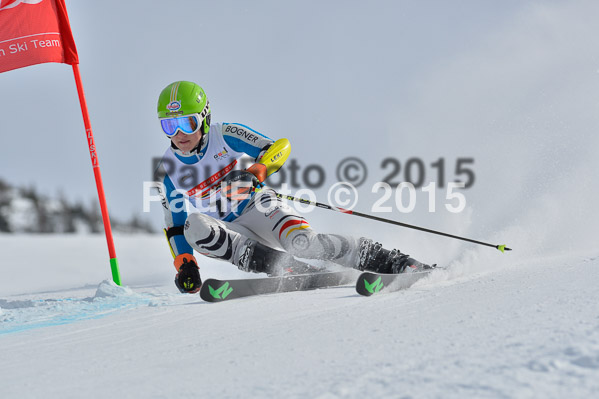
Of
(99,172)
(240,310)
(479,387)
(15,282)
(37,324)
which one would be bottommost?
(15,282)

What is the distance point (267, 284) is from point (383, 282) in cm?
93

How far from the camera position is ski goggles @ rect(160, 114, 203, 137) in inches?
165

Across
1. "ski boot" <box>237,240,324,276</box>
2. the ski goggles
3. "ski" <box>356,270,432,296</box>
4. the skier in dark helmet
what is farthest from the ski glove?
"ski" <box>356,270,432,296</box>

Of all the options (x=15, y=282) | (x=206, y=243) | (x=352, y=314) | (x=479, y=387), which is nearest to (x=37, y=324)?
(x=206, y=243)

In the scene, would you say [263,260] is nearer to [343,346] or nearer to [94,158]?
[343,346]

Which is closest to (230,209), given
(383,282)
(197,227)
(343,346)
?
(197,227)

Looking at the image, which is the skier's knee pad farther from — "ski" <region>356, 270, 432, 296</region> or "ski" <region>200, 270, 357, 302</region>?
"ski" <region>356, 270, 432, 296</region>

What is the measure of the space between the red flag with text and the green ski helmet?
1896mm

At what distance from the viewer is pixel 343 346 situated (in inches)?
A: 72.3

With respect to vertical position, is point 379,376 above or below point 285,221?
below

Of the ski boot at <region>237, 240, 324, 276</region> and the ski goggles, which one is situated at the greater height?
the ski goggles

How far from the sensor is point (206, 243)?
3.92 m

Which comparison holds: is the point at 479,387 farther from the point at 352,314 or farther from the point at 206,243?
the point at 206,243

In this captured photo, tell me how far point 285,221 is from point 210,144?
95 centimetres
